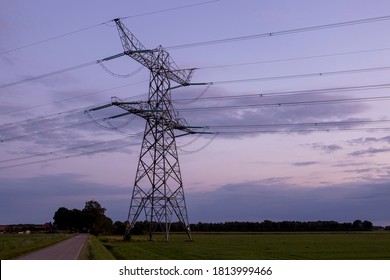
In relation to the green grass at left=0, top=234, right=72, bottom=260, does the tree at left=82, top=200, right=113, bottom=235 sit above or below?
above

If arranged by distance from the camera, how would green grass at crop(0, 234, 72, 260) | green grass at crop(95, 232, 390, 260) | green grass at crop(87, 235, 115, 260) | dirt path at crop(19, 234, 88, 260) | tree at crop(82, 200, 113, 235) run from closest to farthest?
green grass at crop(87, 235, 115, 260)
dirt path at crop(19, 234, 88, 260)
green grass at crop(95, 232, 390, 260)
green grass at crop(0, 234, 72, 260)
tree at crop(82, 200, 113, 235)

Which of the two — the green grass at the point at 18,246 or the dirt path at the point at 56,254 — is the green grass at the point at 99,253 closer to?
the dirt path at the point at 56,254

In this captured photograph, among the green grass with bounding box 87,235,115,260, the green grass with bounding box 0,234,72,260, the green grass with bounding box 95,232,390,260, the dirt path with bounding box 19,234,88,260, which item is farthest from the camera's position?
the green grass with bounding box 0,234,72,260

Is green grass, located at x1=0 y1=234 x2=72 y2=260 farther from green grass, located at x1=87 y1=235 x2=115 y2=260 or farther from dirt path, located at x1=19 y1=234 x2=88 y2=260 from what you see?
green grass, located at x1=87 y1=235 x2=115 y2=260

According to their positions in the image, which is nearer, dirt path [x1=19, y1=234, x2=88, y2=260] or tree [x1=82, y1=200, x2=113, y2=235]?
dirt path [x1=19, y1=234, x2=88, y2=260]

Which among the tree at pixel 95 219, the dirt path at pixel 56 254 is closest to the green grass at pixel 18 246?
the dirt path at pixel 56 254

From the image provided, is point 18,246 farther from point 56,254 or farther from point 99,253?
point 99,253

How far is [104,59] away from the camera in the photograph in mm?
53625

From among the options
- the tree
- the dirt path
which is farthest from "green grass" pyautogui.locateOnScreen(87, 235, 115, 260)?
the tree

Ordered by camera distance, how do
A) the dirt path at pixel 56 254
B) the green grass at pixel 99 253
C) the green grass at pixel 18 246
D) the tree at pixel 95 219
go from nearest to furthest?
the green grass at pixel 99 253 → the dirt path at pixel 56 254 → the green grass at pixel 18 246 → the tree at pixel 95 219

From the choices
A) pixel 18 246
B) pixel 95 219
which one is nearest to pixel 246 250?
pixel 18 246
